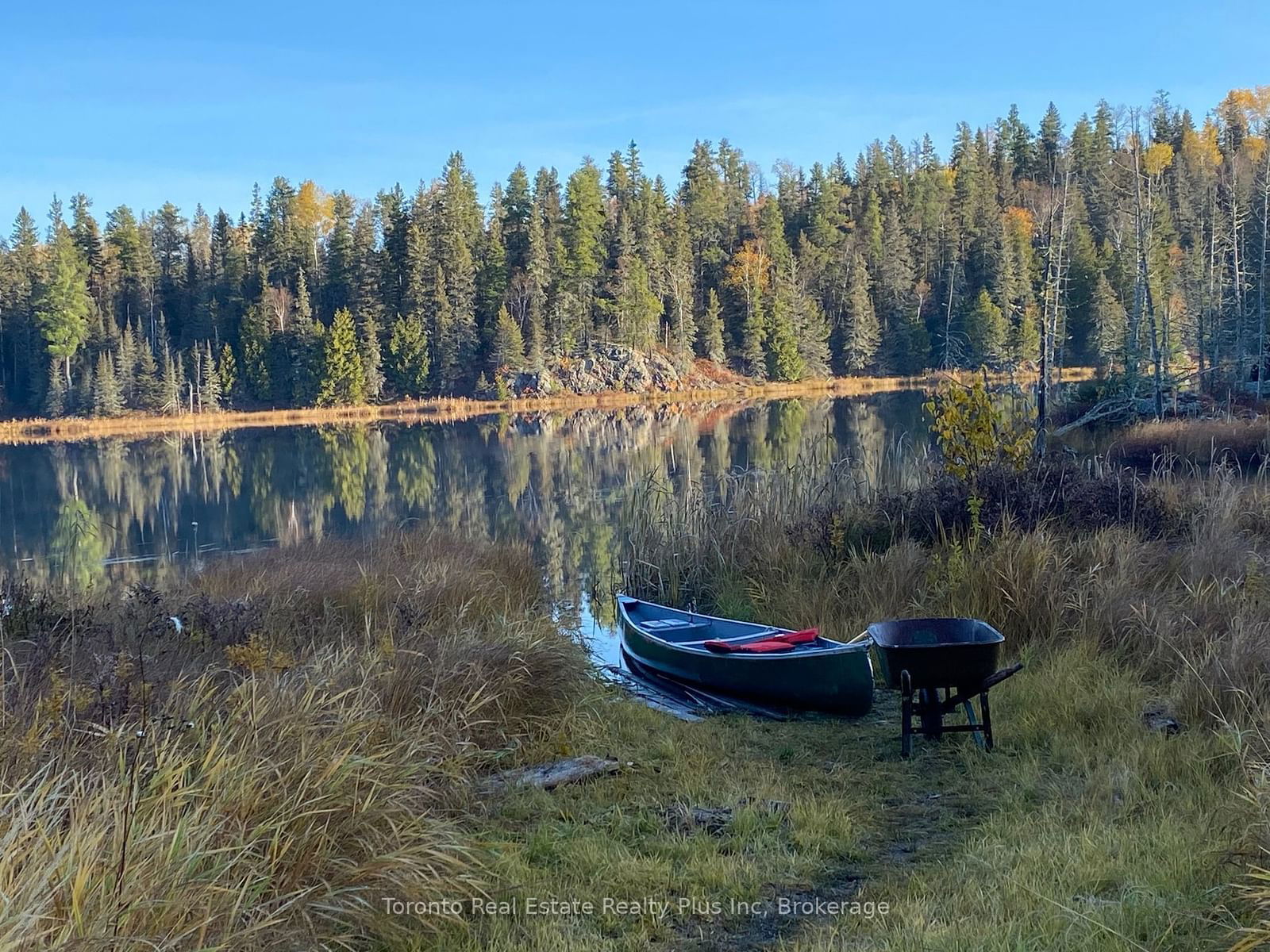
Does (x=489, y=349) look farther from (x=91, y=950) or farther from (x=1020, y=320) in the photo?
(x=91, y=950)

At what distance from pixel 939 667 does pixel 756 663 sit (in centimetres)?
185

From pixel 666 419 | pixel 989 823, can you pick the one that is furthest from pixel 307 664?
pixel 666 419

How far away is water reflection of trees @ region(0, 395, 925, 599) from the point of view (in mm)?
17391

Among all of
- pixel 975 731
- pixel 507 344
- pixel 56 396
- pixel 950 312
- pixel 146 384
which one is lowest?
pixel 975 731

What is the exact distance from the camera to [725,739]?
6992 mm

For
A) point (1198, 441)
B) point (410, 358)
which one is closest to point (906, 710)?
point (1198, 441)

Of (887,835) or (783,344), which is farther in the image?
(783,344)

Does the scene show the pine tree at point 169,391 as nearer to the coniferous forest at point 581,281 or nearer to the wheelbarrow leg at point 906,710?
the coniferous forest at point 581,281

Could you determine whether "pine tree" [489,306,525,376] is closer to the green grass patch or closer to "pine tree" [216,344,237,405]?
A: "pine tree" [216,344,237,405]

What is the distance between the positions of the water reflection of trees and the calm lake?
3.3 inches

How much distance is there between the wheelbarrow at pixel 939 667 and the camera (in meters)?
6.08

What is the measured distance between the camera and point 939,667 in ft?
20.1

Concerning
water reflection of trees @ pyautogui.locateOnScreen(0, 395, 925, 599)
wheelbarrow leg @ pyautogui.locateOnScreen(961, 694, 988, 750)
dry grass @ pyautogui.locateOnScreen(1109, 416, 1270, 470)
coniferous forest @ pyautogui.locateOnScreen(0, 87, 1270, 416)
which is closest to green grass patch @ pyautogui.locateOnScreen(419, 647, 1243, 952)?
wheelbarrow leg @ pyautogui.locateOnScreen(961, 694, 988, 750)

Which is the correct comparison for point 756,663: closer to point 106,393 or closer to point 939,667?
point 939,667
